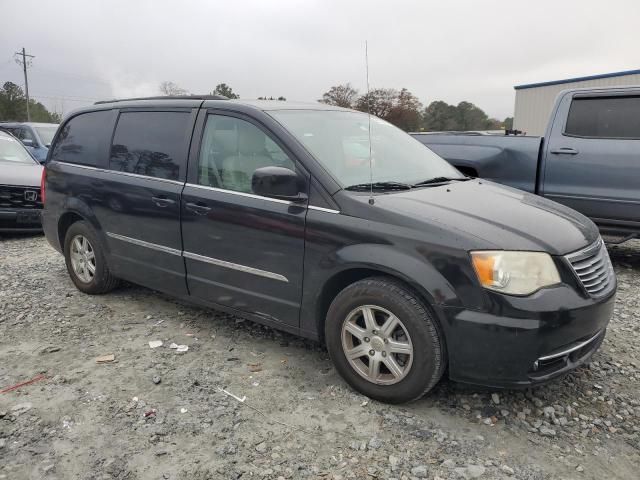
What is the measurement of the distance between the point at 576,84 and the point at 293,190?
23471mm

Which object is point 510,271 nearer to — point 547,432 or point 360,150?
point 547,432

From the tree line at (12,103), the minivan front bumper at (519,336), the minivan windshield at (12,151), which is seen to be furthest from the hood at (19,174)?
the tree line at (12,103)

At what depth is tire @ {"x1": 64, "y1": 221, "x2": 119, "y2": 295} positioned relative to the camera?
4531 mm

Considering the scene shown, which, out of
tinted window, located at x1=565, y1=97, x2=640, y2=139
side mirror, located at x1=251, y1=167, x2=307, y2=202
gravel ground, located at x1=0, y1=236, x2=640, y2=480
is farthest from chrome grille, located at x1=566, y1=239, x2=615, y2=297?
tinted window, located at x1=565, y1=97, x2=640, y2=139

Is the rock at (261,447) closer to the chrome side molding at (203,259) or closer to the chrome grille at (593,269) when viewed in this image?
the chrome side molding at (203,259)

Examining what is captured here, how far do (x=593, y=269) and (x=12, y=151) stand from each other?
28.2 feet

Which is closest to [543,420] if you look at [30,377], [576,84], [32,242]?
[30,377]

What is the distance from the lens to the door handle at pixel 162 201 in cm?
377

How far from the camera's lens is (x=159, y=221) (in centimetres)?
388

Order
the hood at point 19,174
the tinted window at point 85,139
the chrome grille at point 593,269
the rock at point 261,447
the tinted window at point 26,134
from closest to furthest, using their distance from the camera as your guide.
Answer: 1. the rock at point 261,447
2. the chrome grille at point 593,269
3. the tinted window at point 85,139
4. the hood at point 19,174
5. the tinted window at point 26,134

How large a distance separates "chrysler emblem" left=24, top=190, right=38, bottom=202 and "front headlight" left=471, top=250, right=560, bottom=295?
6726 mm

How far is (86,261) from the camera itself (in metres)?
4.69

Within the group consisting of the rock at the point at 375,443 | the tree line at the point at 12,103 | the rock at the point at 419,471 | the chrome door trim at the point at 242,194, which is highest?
the tree line at the point at 12,103

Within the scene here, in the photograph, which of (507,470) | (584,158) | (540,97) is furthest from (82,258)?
(540,97)
